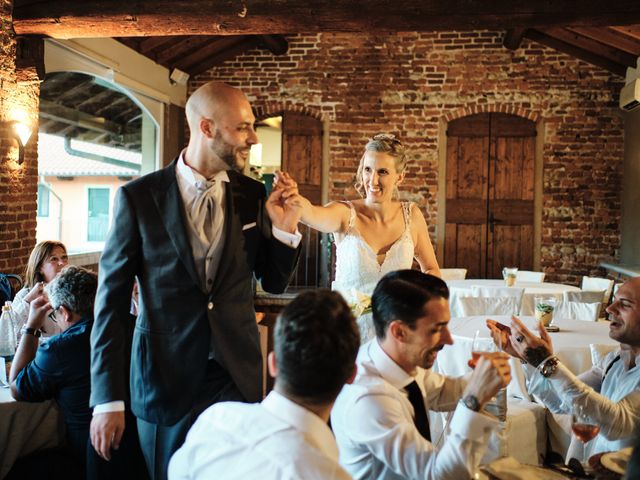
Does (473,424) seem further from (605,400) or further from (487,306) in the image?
(487,306)

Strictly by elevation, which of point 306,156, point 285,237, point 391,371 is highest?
point 306,156

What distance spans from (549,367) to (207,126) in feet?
4.12

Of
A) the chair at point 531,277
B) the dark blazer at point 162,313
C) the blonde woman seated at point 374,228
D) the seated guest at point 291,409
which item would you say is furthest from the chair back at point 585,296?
the seated guest at point 291,409

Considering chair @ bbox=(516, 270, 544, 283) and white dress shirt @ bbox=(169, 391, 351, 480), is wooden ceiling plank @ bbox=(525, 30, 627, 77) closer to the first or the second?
chair @ bbox=(516, 270, 544, 283)

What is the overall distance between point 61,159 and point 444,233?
6703mm

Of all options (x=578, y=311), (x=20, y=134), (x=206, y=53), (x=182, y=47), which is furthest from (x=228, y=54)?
(x=578, y=311)

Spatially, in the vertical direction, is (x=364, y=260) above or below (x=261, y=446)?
above

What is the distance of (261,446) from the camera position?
131 cm

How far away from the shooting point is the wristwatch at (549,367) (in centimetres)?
220

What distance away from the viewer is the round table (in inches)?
150

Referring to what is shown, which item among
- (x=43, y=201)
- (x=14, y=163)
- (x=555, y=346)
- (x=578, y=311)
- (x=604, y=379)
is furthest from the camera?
(x=43, y=201)

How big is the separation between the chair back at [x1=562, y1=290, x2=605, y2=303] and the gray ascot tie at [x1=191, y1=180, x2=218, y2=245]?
14.7 ft

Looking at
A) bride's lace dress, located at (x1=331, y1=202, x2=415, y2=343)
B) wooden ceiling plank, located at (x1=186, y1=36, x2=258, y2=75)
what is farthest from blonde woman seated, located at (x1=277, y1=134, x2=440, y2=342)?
wooden ceiling plank, located at (x1=186, y1=36, x2=258, y2=75)

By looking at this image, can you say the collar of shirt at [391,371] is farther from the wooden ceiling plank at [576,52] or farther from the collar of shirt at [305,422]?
the wooden ceiling plank at [576,52]
